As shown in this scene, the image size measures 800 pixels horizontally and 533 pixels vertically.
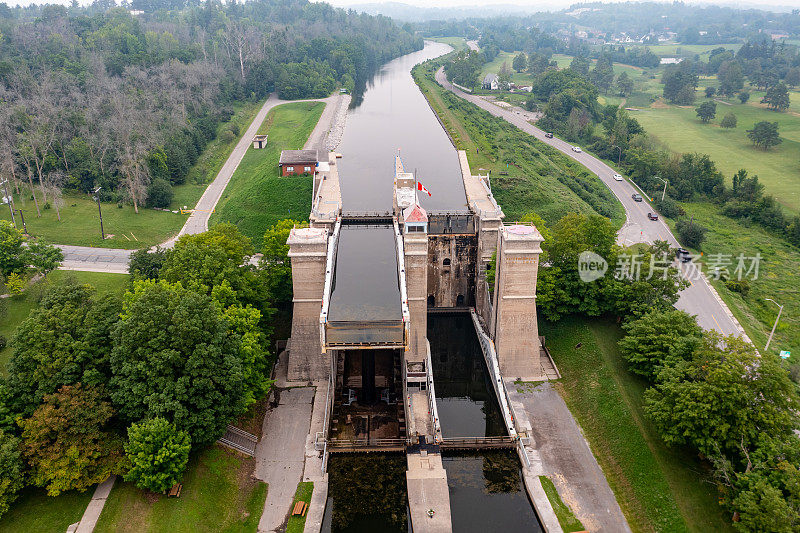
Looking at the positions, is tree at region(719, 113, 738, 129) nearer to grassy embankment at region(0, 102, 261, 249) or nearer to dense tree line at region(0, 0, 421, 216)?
dense tree line at region(0, 0, 421, 216)

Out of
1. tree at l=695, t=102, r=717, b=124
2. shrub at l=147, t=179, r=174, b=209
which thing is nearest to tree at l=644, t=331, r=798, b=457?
shrub at l=147, t=179, r=174, b=209

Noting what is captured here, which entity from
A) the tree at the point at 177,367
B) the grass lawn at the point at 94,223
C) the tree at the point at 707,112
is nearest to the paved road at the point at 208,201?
the grass lawn at the point at 94,223

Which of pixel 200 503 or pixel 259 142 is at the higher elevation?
pixel 259 142

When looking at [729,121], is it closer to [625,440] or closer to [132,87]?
[625,440]

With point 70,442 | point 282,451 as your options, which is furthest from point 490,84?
point 70,442

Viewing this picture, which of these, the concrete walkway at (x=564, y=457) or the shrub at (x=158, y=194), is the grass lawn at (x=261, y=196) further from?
the concrete walkway at (x=564, y=457)

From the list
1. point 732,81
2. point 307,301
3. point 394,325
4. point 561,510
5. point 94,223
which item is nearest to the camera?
point 561,510
